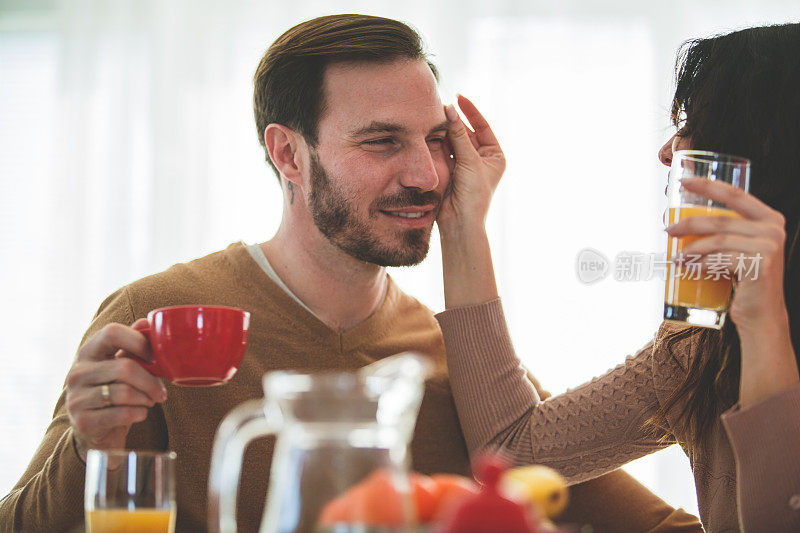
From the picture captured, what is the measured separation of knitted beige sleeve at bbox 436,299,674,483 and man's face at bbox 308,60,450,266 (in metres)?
0.22

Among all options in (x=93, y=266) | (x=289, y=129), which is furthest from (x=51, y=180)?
(x=289, y=129)

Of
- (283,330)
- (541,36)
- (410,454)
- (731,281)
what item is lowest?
(410,454)

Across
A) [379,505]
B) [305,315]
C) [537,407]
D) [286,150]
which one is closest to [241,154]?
[286,150]

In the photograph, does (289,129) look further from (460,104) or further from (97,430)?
(97,430)

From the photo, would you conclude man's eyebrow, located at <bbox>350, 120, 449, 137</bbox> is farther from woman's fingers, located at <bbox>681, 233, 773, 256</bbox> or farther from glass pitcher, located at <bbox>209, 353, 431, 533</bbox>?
glass pitcher, located at <bbox>209, 353, 431, 533</bbox>

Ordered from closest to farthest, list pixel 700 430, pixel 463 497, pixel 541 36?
pixel 463 497
pixel 700 430
pixel 541 36

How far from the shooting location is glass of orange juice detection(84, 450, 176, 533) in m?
0.88

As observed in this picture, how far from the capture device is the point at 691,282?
121 cm

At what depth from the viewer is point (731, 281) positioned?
118 cm

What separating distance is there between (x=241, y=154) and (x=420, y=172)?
1548 millimetres

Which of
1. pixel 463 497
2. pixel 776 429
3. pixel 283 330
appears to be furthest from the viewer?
pixel 283 330

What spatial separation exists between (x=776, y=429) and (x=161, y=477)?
790 mm

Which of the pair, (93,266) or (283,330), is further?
(93,266)

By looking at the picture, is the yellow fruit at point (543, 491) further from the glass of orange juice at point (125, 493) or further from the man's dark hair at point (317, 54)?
the man's dark hair at point (317, 54)
